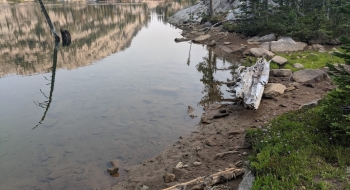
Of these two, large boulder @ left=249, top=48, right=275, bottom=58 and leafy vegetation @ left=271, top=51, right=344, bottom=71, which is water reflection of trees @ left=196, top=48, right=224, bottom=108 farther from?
leafy vegetation @ left=271, top=51, right=344, bottom=71

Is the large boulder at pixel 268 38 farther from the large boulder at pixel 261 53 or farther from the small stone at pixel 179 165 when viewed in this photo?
the small stone at pixel 179 165

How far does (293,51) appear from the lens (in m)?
20.8

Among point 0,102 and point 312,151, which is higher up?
point 312,151

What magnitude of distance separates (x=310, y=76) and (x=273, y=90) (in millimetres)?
2906

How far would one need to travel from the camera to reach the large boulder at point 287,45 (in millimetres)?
21308

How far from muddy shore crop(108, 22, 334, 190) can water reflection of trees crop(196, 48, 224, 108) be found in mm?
966

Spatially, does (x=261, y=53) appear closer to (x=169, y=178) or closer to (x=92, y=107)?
(x=92, y=107)

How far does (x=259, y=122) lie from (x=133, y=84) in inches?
394

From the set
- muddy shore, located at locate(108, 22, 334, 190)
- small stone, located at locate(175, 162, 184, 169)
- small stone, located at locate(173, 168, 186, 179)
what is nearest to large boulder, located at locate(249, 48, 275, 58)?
muddy shore, located at locate(108, 22, 334, 190)

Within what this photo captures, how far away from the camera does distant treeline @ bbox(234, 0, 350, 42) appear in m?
21.6

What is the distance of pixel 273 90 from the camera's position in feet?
41.8

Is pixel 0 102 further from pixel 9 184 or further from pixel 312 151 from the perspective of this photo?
pixel 312 151

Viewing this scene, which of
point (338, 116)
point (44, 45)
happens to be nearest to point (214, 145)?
point (338, 116)

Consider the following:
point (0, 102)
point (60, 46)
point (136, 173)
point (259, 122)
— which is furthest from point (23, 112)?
point (60, 46)
